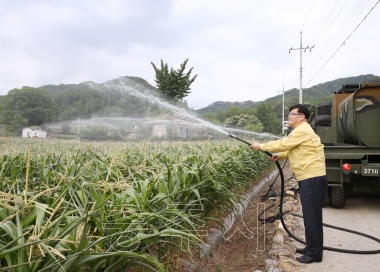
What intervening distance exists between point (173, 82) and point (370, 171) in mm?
20958

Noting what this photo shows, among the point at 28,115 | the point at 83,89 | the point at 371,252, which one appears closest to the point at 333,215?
the point at 371,252

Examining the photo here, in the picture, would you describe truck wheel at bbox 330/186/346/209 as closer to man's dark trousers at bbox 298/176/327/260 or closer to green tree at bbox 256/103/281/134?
man's dark trousers at bbox 298/176/327/260

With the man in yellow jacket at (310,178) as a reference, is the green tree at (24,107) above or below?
above

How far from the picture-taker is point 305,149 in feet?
11.5

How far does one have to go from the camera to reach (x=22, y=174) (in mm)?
3793

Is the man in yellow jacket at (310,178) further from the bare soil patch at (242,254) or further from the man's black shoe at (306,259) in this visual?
the bare soil patch at (242,254)

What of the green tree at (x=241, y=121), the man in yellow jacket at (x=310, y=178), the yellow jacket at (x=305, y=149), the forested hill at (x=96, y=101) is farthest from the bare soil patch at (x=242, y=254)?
the green tree at (x=241, y=121)

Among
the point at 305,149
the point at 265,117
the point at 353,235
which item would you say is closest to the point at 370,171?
the point at 353,235

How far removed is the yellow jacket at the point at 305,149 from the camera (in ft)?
11.3

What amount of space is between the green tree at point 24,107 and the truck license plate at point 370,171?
14932 millimetres

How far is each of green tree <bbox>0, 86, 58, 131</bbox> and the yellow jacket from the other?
1493cm

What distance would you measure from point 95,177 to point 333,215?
14.2 feet

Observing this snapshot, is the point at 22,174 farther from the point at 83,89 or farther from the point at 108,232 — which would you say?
the point at 83,89

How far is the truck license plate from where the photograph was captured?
17.7 ft
